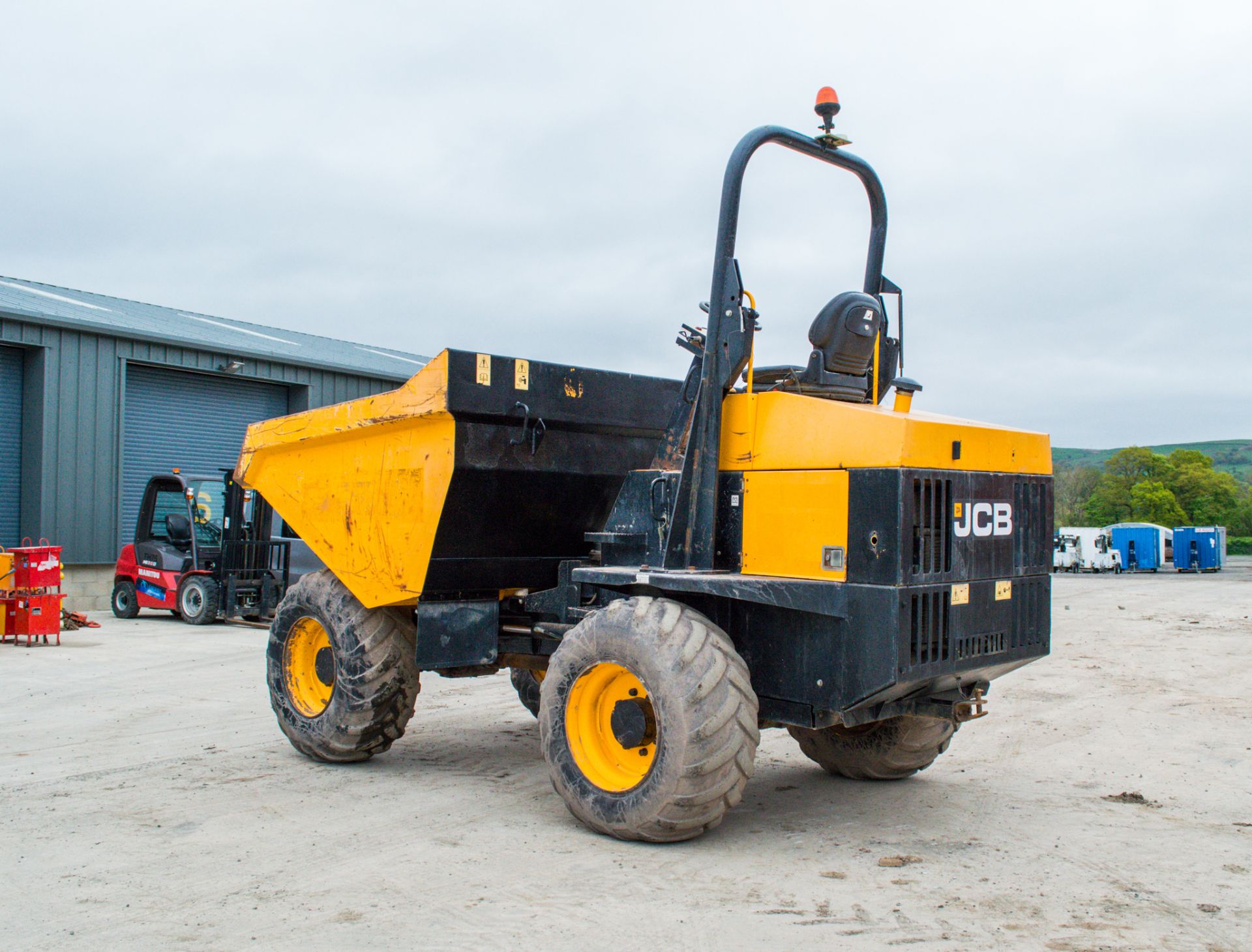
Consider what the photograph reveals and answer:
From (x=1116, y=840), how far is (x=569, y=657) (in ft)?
8.44

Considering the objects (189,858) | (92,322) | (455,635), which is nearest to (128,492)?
(92,322)

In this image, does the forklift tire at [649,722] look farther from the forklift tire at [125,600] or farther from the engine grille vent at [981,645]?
the forklift tire at [125,600]

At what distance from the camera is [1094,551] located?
146ft

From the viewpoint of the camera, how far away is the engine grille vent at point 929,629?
4559 millimetres

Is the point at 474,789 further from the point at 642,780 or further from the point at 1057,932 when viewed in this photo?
the point at 1057,932

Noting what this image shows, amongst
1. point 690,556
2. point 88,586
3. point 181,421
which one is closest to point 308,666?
point 690,556

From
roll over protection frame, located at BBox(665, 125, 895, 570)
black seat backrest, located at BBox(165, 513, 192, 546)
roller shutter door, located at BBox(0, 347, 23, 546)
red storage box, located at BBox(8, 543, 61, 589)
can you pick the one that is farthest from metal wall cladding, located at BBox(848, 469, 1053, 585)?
roller shutter door, located at BBox(0, 347, 23, 546)

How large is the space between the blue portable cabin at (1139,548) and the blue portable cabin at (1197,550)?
0.74m

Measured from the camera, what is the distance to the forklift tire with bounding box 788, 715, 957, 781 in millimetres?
5840

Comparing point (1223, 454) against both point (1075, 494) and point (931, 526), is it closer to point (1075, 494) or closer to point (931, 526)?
point (1075, 494)

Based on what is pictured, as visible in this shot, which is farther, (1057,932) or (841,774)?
(841,774)

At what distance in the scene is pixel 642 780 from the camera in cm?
475

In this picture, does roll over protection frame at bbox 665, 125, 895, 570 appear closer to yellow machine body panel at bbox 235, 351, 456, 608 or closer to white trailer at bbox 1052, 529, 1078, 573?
yellow machine body panel at bbox 235, 351, 456, 608

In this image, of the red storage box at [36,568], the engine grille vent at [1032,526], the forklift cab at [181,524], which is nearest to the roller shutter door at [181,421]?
the forklift cab at [181,524]
